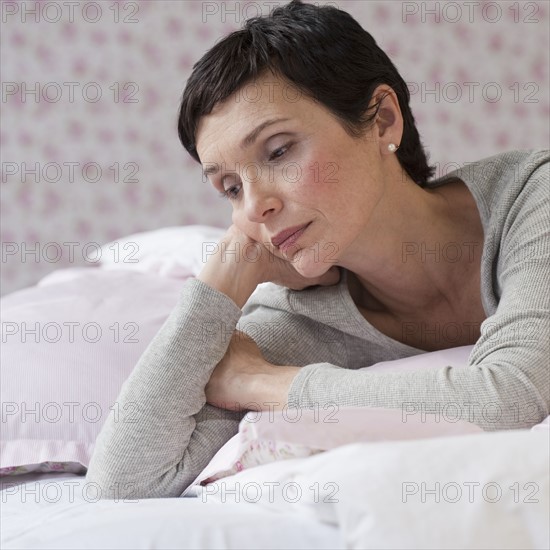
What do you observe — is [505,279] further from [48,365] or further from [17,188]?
[17,188]

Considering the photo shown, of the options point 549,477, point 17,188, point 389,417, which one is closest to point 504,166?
point 389,417

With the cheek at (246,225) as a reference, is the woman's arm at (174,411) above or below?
below

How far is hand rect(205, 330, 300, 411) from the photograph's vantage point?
3.94ft

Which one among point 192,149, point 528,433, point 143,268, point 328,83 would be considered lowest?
point 143,268

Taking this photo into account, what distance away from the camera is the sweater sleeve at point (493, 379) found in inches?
41.2

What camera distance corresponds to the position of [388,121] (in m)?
1.44

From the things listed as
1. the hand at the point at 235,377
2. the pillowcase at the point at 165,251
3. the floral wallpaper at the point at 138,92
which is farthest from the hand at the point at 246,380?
the floral wallpaper at the point at 138,92

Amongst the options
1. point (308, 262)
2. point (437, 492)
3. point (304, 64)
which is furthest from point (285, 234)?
point (437, 492)

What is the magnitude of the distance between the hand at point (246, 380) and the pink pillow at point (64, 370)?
275 mm

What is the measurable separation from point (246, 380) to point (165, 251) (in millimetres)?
1108

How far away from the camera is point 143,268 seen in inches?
90.7

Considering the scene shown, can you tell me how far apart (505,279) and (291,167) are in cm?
36

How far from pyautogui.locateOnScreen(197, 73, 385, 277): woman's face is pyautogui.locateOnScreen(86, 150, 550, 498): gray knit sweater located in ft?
0.53

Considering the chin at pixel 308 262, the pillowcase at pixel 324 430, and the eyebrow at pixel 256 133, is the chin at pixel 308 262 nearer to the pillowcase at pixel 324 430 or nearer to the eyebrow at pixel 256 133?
the eyebrow at pixel 256 133
